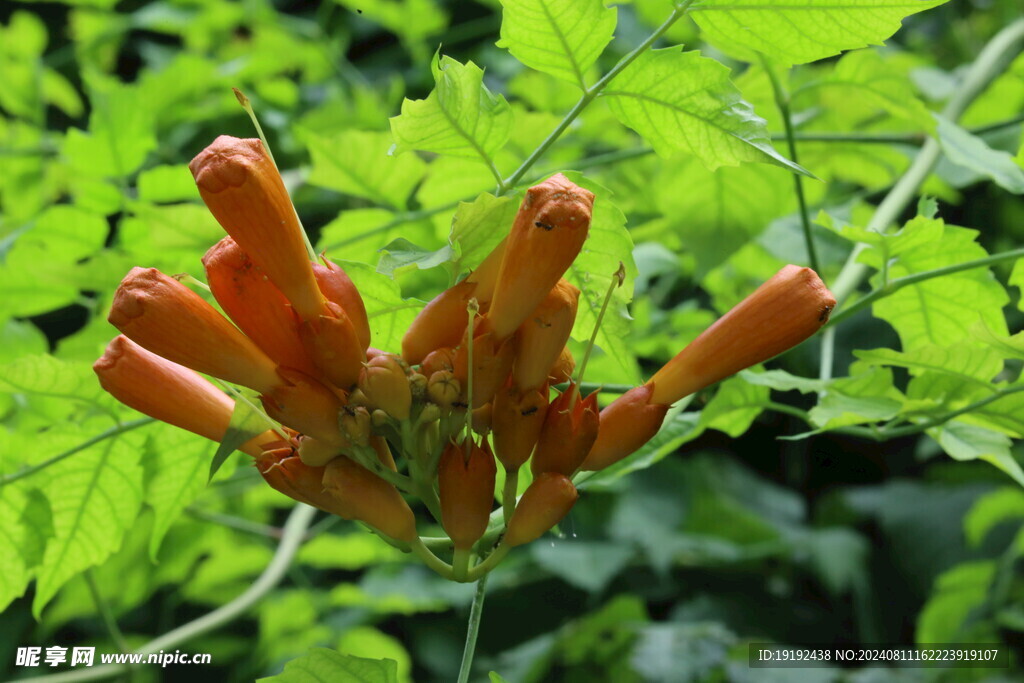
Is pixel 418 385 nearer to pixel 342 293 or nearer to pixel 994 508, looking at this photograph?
pixel 342 293

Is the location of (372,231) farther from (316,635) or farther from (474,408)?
(316,635)

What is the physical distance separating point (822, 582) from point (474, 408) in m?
2.06

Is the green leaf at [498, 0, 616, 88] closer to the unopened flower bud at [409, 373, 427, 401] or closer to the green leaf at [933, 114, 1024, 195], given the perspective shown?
the unopened flower bud at [409, 373, 427, 401]

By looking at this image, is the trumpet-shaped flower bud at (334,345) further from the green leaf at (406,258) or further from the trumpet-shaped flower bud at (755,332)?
the trumpet-shaped flower bud at (755,332)

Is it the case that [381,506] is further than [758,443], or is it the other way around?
[758,443]

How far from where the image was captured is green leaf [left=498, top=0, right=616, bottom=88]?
0.76 m

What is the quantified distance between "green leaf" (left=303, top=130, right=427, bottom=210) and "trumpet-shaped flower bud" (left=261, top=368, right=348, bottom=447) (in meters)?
0.60

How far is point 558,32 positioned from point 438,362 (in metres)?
0.31

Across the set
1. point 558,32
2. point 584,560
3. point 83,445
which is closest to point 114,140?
point 83,445

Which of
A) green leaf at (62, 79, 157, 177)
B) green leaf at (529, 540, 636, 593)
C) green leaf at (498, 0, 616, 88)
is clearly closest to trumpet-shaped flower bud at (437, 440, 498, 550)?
green leaf at (498, 0, 616, 88)

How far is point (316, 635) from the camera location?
195 cm

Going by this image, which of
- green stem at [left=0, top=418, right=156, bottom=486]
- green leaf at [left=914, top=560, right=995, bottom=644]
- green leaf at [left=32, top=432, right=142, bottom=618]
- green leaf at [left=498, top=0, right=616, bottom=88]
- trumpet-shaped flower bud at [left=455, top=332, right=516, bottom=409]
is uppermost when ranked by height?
green leaf at [left=498, top=0, right=616, bottom=88]

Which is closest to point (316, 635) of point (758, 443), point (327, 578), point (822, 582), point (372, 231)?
point (327, 578)

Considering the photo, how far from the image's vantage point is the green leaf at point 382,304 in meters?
0.81
